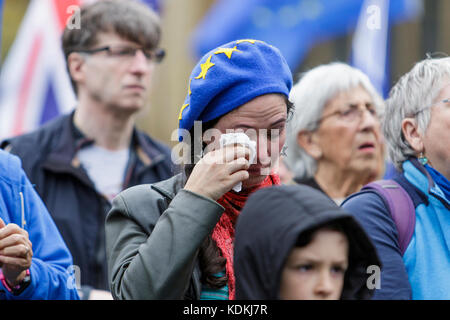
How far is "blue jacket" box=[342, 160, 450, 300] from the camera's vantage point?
2795mm

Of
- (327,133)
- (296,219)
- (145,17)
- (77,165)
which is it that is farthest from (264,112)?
(145,17)

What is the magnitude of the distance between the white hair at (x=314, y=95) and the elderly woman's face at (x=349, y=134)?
0.14 feet

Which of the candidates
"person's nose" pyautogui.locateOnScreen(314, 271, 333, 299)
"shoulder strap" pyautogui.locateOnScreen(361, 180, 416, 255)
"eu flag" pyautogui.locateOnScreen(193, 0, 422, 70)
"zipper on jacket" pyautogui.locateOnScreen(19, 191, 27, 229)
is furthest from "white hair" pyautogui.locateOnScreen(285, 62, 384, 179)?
"eu flag" pyautogui.locateOnScreen(193, 0, 422, 70)

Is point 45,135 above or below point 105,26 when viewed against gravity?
below

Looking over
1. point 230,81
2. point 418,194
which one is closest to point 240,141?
point 230,81

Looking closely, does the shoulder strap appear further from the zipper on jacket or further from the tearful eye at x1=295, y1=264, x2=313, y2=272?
the zipper on jacket

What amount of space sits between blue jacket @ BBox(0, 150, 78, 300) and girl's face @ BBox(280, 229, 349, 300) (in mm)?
1169

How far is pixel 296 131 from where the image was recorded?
4.57 meters

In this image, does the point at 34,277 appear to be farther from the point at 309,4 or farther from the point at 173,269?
the point at 309,4

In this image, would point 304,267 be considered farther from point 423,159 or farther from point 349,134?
point 349,134

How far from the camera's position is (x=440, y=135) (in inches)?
127

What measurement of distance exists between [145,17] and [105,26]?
0.27 metres

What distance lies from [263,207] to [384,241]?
27.8 inches

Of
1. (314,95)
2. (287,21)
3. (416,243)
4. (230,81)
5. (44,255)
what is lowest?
(44,255)
